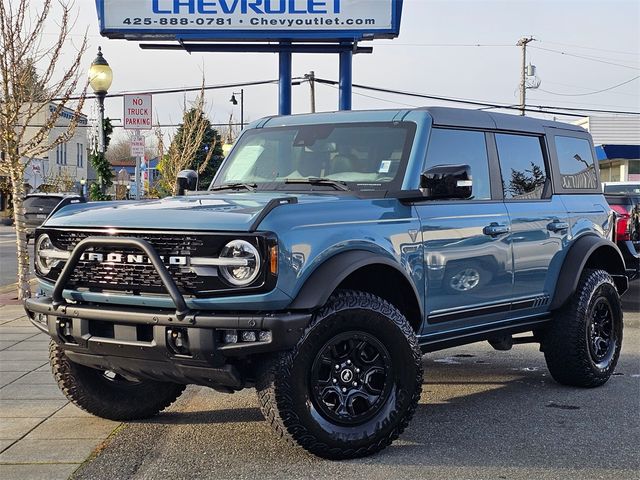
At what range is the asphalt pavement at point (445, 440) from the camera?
4492 millimetres

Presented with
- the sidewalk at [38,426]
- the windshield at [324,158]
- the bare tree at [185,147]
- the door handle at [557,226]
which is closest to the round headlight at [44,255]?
the sidewalk at [38,426]

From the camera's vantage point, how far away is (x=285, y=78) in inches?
591

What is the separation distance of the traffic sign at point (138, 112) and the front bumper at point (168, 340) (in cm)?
852

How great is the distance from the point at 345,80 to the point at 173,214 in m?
10.9

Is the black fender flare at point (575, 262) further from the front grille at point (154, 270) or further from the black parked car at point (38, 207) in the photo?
the black parked car at point (38, 207)

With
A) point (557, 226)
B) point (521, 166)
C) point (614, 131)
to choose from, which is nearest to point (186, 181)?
point (521, 166)

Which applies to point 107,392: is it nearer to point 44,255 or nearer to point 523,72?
point 44,255

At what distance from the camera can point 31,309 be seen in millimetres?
4898

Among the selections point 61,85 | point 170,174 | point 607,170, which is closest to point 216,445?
point 61,85

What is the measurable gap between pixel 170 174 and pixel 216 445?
24.3 m

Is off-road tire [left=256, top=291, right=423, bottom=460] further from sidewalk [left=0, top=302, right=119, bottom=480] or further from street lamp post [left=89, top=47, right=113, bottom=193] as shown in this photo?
street lamp post [left=89, top=47, right=113, bottom=193]

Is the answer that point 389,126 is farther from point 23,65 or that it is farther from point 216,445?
point 23,65

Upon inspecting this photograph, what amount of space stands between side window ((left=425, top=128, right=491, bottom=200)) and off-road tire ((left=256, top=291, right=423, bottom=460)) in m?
1.29

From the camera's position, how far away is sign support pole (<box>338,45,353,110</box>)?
1476 centimetres
